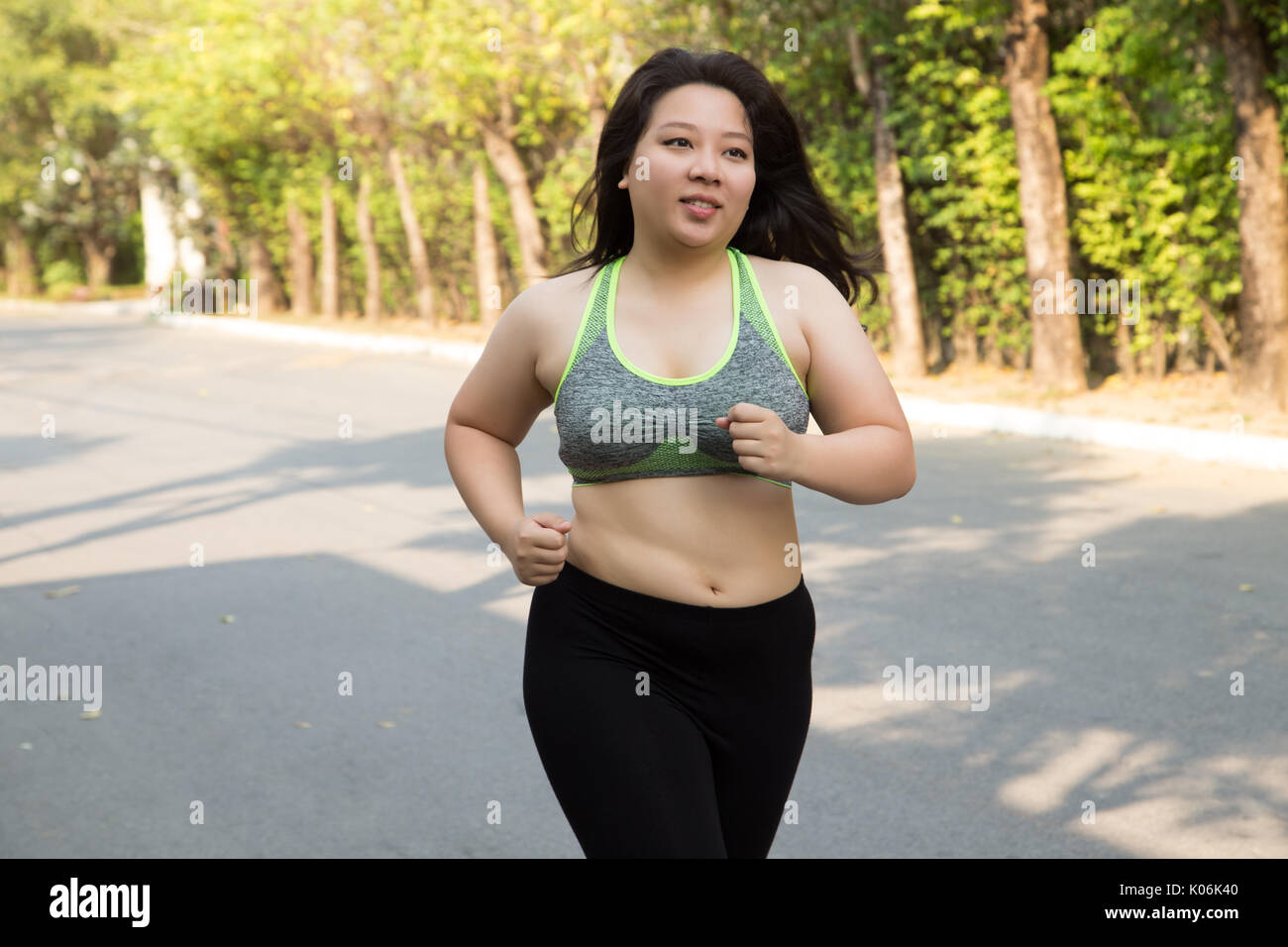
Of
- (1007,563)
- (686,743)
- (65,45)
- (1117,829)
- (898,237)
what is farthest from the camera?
(65,45)

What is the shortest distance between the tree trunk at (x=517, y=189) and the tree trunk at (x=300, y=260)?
9.05 meters

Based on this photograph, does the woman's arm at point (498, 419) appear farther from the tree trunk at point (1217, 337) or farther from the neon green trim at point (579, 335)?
the tree trunk at point (1217, 337)

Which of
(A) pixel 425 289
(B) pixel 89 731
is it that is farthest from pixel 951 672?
(A) pixel 425 289

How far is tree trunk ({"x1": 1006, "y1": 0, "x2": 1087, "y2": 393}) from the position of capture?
13.7 metres

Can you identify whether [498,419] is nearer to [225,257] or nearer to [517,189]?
[517,189]

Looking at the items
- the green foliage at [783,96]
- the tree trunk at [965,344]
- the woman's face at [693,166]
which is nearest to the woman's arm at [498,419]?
the woman's face at [693,166]

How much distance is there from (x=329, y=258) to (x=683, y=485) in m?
28.7

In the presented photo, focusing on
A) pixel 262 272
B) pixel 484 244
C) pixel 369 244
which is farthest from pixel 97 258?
pixel 484 244

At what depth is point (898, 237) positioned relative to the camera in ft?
52.1

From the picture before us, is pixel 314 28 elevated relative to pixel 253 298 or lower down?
elevated

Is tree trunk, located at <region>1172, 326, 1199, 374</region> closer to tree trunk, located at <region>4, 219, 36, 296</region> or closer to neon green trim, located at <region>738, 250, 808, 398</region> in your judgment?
neon green trim, located at <region>738, 250, 808, 398</region>
